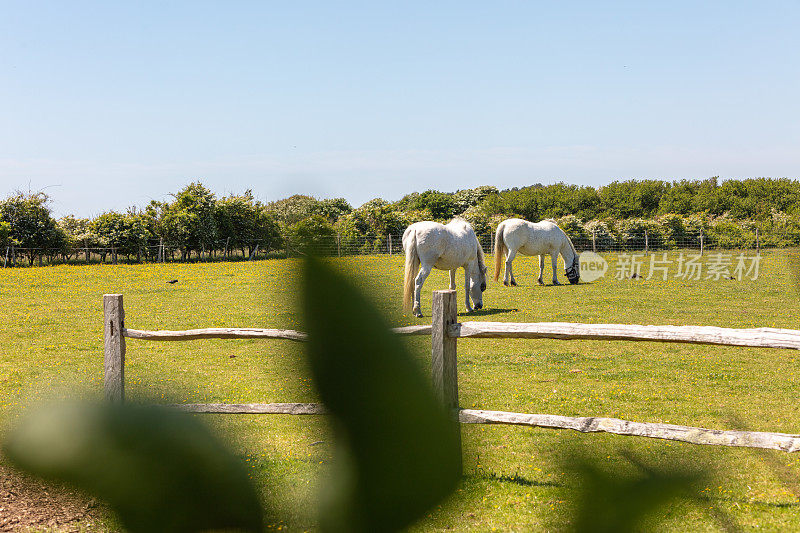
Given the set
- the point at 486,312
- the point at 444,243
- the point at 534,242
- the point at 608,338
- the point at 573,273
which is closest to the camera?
the point at 608,338

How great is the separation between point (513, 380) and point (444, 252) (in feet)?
13.5

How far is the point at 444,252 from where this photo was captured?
9539mm

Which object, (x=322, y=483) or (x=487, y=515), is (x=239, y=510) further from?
(x=487, y=515)

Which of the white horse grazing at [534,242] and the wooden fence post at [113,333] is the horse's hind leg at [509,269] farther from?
the wooden fence post at [113,333]

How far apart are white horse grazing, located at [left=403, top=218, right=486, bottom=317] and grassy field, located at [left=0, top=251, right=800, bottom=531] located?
60 centimetres

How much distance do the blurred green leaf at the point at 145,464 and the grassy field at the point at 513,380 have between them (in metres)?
0.03

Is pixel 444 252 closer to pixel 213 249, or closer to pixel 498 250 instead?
pixel 498 250

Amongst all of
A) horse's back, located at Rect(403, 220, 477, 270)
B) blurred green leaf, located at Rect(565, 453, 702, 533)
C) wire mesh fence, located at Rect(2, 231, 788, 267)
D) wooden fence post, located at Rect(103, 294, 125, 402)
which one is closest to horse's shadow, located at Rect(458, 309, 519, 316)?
horse's back, located at Rect(403, 220, 477, 270)

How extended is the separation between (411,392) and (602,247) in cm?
2966

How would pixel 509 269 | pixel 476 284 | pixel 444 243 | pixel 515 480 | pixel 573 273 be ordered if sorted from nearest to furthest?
1. pixel 515 480
2. pixel 444 243
3. pixel 476 284
4. pixel 509 269
5. pixel 573 273

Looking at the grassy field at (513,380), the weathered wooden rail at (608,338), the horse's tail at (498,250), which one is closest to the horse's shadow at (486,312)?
the grassy field at (513,380)

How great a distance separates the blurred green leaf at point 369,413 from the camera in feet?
1.01

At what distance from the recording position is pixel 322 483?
360 millimetres

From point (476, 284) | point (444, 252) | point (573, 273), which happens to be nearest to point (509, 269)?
point (573, 273)
